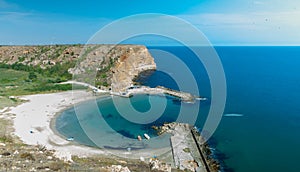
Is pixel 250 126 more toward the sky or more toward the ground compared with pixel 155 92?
more toward the ground

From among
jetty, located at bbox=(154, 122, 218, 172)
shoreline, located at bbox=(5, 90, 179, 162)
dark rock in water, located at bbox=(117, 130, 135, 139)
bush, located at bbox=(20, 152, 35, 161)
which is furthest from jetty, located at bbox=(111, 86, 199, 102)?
bush, located at bbox=(20, 152, 35, 161)

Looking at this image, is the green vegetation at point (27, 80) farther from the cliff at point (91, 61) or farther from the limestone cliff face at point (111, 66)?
the limestone cliff face at point (111, 66)

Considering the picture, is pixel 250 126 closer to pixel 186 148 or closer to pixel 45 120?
pixel 186 148

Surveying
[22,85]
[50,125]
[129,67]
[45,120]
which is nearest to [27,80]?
[22,85]

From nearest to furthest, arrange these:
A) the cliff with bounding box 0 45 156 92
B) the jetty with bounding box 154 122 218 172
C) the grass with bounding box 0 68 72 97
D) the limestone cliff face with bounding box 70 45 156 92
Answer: the jetty with bounding box 154 122 218 172 → the grass with bounding box 0 68 72 97 → the limestone cliff face with bounding box 70 45 156 92 → the cliff with bounding box 0 45 156 92

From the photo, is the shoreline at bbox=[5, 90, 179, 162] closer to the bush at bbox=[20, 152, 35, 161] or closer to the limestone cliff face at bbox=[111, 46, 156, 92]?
the bush at bbox=[20, 152, 35, 161]

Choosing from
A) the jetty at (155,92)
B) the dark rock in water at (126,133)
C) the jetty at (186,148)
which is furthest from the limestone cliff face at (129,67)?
the jetty at (186,148)

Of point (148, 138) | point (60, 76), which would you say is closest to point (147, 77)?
point (60, 76)
